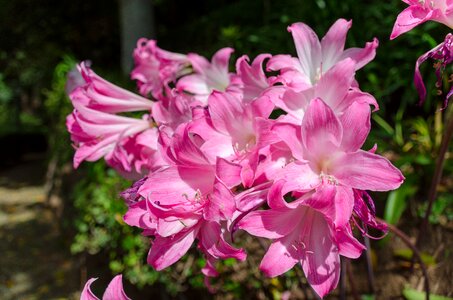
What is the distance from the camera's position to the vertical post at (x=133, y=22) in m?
7.51

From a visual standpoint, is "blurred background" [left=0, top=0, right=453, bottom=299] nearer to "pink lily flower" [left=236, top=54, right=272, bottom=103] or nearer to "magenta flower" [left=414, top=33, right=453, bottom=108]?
"magenta flower" [left=414, top=33, right=453, bottom=108]

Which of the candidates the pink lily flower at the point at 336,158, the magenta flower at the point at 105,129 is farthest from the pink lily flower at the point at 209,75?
the pink lily flower at the point at 336,158

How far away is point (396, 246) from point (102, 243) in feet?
6.70

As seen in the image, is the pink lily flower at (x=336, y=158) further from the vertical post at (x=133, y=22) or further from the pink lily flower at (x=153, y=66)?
the vertical post at (x=133, y=22)

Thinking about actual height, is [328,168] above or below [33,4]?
above

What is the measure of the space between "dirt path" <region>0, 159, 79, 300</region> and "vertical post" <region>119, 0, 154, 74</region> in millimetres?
2642

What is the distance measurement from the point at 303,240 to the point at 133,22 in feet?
23.6

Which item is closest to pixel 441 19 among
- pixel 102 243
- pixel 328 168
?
pixel 328 168

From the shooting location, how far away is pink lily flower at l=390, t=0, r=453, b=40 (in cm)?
88

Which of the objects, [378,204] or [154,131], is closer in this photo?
[154,131]

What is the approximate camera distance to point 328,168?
33.8 inches

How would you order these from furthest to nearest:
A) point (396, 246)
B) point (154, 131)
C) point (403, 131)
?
point (403, 131), point (396, 246), point (154, 131)

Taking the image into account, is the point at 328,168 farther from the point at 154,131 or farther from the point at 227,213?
the point at 154,131

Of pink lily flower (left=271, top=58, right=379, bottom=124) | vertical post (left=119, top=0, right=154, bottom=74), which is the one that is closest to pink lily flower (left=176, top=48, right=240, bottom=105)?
pink lily flower (left=271, top=58, right=379, bottom=124)
